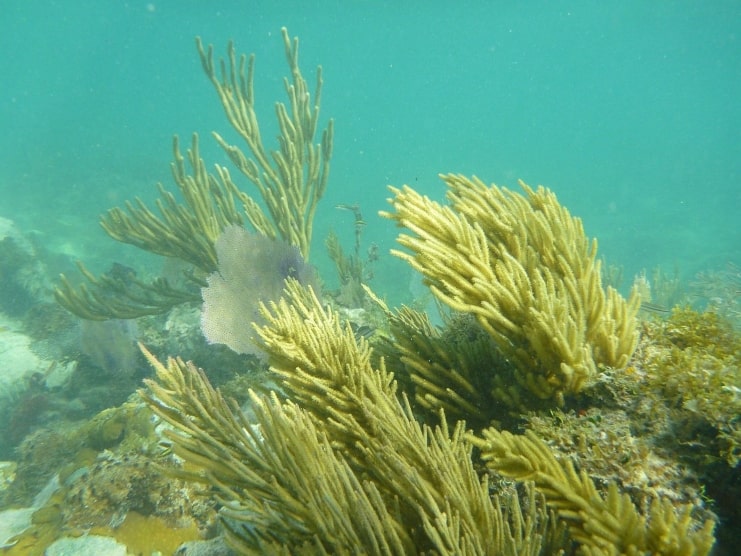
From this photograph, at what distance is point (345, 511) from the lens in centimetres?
151

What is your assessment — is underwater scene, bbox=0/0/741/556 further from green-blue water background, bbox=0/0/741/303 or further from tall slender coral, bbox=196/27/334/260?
green-blue water background, bbox=0/0/741/303

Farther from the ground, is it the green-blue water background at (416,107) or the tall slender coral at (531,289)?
the green-blue water background at (416,107)

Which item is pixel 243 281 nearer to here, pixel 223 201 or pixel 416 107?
pixel 223 201

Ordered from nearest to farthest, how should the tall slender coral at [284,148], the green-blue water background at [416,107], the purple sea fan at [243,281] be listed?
the purple sea fan at [243,281] < the tall slender coral at [284,148] < the green-blue water background at [416,107]

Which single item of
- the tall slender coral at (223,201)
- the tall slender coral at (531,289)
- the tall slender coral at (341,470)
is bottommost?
the tall slender coral at (341,470)

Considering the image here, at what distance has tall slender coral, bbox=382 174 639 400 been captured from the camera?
6.04ft

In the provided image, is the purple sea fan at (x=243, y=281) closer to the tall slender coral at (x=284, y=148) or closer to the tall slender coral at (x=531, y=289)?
the tall slender coral at (x=284, y=148)

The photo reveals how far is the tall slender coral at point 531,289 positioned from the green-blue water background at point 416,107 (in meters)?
13.5

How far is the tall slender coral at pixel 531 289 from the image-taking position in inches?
72.5

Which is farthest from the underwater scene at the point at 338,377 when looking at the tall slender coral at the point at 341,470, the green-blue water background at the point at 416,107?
the green-blue water background at the point at 416,107

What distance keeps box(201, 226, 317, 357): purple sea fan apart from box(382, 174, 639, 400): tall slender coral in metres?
2.92

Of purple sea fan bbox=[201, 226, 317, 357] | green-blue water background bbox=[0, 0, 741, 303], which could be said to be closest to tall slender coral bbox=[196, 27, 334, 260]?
purple sea fan bbox=[201, 226, 317, 357]

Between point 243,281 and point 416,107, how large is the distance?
152770 millimetres

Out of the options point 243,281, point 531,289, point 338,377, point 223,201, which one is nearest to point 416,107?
point 223,201
